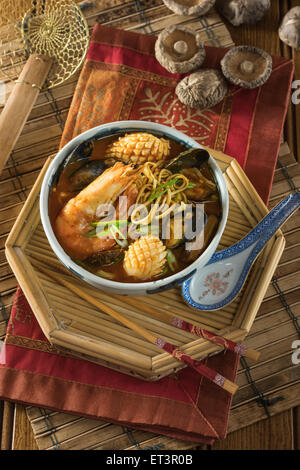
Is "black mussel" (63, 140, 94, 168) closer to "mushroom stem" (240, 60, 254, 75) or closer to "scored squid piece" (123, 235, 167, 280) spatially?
"scored squid piece" (123, 235, 167, 280)

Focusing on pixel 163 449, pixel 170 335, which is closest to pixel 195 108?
pixel 170 335

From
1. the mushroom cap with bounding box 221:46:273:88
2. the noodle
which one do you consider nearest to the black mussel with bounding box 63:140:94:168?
the noodle

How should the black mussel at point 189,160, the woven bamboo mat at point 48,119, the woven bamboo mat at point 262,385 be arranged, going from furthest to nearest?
the woven bamboo mat at point 48,119, the woven bamboo mat at point 262,385, the black mussel at point 189,160

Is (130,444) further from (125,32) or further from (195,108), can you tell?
(125,32)

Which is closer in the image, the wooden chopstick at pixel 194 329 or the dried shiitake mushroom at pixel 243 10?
the wooden chopstick at pixel 194 329

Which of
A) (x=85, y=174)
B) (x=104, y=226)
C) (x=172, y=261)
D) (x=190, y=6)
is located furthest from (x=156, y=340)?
(x=190, y=6)

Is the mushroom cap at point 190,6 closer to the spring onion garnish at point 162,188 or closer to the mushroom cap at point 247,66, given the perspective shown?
the mushroom cap at point 247,66

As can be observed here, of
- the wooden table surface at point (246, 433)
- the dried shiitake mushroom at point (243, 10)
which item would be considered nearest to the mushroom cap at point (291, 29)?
the dried shiitake mushroom at point (243, 10)
